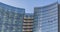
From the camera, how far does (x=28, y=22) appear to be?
4019 centimetres

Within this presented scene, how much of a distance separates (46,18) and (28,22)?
6.63 metres

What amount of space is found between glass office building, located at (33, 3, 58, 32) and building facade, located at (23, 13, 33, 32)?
4.52m

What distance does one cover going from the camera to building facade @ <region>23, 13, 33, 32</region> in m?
38.8

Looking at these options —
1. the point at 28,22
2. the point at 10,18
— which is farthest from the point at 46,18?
the point at 10,18

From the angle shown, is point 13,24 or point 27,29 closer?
point 13,24

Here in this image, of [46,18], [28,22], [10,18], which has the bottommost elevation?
[28,22]

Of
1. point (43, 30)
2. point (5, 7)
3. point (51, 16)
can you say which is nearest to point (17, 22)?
point (5, 7)

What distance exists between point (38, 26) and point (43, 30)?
4.68ft

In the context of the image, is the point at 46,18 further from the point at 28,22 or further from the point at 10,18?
the point at 10,18

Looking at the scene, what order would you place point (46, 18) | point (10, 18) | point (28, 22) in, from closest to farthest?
point (10, 18), point (46, 18), point (28, 22)

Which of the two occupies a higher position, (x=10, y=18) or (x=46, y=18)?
(x=10, y=18)

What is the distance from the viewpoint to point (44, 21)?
34344 millimetres

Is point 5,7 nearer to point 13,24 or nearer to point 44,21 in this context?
point 13,24

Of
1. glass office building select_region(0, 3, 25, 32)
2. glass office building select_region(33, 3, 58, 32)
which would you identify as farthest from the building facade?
glass office building select_region(0, 3, 25, 32)
